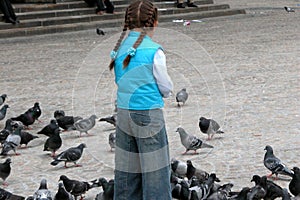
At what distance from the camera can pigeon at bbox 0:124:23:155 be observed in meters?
Result: 8.96

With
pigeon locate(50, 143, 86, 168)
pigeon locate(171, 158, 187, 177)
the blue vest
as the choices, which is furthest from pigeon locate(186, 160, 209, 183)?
the blue vest

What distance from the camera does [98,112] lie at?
11.1 meters

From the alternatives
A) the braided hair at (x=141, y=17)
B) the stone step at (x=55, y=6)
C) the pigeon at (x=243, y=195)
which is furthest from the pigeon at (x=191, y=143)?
the stone step at (x=55, y=6)

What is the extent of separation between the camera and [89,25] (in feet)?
74.6

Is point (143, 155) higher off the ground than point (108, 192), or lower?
higher

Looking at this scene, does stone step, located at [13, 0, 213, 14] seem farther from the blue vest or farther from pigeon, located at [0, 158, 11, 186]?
the blue vest

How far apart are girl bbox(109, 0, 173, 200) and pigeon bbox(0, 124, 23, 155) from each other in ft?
11.5

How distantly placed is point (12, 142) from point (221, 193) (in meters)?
3.23

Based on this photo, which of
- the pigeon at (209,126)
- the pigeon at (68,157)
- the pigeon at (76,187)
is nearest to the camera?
the pigeon at (76,187)

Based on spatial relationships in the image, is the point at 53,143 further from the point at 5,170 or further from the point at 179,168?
the point at 179,168

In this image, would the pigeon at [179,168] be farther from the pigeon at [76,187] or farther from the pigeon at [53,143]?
the pigeon at [53,143]

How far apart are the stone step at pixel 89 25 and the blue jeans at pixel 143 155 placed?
52.0ft

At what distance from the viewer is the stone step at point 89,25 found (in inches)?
837

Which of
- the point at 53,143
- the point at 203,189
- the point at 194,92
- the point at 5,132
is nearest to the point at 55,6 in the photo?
the point at 194,92
